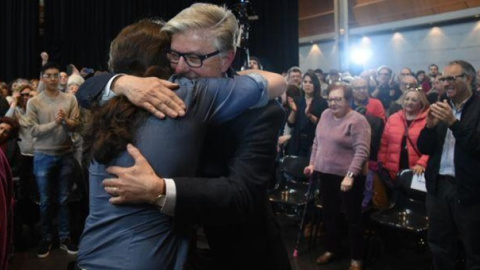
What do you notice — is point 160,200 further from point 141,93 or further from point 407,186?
point 407,186

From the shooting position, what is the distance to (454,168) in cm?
303

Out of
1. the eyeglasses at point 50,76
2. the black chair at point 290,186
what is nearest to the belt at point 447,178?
the black chair at point 290,186

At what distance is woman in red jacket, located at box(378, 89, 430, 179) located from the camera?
14.1ft

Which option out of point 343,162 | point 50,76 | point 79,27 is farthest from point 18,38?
point 343,162

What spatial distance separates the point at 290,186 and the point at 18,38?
21.7 feet

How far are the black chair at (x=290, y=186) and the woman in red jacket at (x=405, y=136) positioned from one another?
831mm

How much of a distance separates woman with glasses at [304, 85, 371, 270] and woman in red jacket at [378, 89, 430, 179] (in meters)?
0.60

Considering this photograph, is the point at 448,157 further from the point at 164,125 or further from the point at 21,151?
the point at 21,151

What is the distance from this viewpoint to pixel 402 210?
4.11 meters

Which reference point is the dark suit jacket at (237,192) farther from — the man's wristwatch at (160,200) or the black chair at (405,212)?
the black chair at (405,212)

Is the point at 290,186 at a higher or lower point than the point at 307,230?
higher

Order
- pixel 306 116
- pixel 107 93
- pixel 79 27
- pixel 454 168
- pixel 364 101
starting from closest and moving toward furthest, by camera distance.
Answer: pixel 107 93
pixel 454 168
pixel 306 116
pixel 364 101
pixel 79 27

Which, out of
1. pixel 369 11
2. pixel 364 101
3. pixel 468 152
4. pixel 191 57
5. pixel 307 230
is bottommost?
pixel 307 230

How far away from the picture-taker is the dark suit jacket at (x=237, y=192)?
3.56 feet
